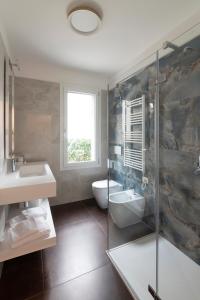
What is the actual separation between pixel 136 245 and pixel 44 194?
1266mm

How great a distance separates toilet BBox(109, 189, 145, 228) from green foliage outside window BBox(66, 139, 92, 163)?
1.08 meters

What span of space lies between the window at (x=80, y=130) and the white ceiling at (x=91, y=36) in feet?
2.03

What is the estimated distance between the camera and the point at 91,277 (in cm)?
145

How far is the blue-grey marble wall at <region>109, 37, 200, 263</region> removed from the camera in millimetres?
1566

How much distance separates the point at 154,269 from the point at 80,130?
2.33 m

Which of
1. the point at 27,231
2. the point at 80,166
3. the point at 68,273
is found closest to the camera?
the point at 27,231

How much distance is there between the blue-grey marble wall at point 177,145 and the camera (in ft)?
5.14

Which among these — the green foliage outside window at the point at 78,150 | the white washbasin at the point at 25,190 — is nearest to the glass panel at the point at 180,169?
the white washbasin at the point at 25,190

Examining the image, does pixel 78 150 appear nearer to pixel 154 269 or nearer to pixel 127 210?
pixel 127 210

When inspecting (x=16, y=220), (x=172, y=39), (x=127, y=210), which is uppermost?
(x=172, y=39)

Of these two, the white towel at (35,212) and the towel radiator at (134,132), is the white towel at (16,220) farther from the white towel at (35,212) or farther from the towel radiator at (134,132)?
the towel radiator at (134,132)

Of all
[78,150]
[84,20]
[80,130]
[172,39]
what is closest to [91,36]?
[84,20]

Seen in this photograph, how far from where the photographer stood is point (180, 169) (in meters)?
1.72

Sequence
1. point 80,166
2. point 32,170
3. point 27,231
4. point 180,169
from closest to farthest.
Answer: point 27,231 < point 180,169 < point 32,170 < point 80,166
